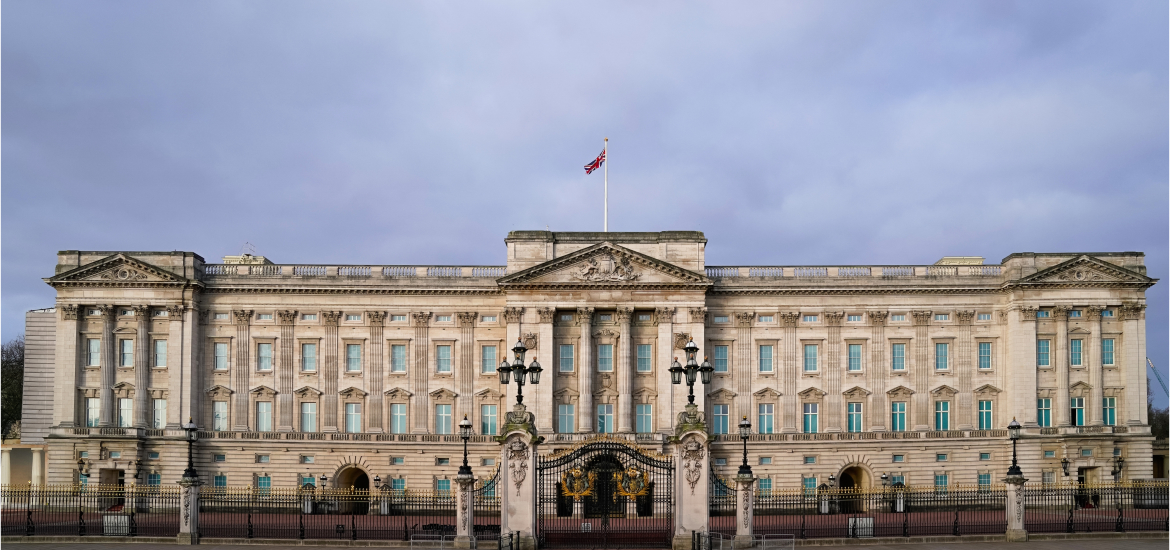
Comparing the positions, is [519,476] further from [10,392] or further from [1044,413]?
[10,392]

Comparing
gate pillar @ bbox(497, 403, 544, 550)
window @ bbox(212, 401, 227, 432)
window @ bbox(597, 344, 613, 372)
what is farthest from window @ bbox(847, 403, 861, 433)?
window @ bbox(212, 401, 227, 432)

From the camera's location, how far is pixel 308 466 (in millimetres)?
62375

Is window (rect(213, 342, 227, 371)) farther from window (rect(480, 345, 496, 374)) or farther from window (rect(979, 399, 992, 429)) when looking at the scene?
window (rect(979, 399, 992, 429))

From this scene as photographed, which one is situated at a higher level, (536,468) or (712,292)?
(712,292)

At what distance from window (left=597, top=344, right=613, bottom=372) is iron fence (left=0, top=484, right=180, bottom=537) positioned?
2422cm

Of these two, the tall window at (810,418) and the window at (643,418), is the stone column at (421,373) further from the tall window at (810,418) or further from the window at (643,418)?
the tall window at (810,418)

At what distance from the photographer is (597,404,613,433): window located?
62.6 metres

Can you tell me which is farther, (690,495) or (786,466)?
(786,466)

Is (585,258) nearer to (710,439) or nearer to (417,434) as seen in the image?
(417,434)

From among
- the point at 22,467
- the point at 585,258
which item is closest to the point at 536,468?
the point at 585,258

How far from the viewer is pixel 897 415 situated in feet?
209

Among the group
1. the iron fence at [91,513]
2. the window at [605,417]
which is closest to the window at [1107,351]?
the window at [605,417]

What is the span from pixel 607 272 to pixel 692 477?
26500 millimetres

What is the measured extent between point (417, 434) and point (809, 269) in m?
25.4
